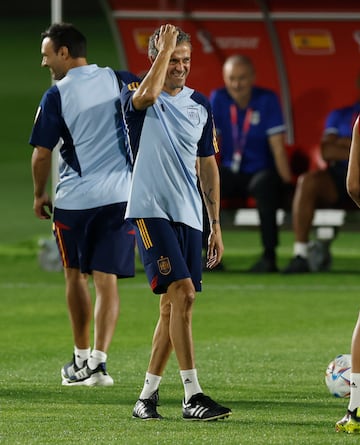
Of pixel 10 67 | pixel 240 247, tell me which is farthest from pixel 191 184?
pixel 10 67

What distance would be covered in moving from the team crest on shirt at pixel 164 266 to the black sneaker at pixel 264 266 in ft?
27.1

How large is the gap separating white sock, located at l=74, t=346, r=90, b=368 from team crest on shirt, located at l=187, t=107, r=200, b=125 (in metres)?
2.10

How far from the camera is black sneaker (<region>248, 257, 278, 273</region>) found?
15883 millimetres

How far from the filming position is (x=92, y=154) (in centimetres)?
936

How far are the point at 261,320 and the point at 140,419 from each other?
15.4 ft

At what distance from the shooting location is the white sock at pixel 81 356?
9.32 m

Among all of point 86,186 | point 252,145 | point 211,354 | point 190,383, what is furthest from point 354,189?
point 252,145

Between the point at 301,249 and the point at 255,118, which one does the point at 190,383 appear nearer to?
the point at 301,249

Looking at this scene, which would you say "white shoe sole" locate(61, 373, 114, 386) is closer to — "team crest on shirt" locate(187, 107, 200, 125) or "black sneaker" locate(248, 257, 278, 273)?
"team crest on shirt" locate(187, 107, 200, 125)

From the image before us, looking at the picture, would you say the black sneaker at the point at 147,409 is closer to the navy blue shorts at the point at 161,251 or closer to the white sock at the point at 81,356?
the navy blue shorts at the point at 161,251

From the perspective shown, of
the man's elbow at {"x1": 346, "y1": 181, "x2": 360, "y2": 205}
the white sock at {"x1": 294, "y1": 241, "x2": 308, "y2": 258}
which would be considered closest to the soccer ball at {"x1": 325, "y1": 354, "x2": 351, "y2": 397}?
the man's elbow at {"x1": 346, "y1": 181, "x2": 360, "y2": 205}

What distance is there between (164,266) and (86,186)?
180 cm

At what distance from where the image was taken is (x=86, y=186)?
9344mm

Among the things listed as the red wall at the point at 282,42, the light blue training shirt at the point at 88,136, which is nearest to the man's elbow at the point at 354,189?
the light blue training shirt at the point at 88,136
